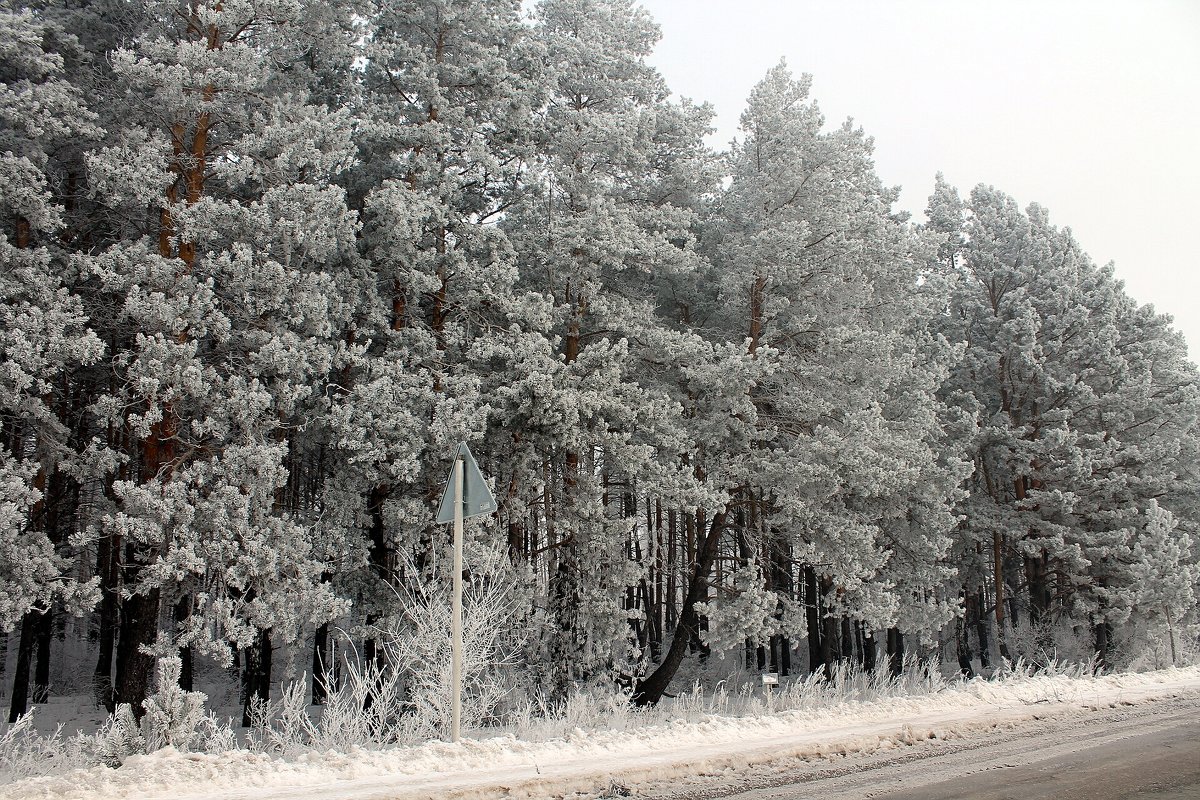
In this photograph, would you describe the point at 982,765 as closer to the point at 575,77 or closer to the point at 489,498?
the point at 489,498

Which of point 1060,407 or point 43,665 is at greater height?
point 1060,407

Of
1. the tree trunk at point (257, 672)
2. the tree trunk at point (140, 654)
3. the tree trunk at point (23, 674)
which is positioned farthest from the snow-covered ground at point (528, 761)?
the tree trunk at point (23, 674)

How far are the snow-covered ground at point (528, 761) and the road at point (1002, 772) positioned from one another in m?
0.42

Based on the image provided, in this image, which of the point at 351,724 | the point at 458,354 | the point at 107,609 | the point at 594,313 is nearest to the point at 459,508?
the point at 351,724

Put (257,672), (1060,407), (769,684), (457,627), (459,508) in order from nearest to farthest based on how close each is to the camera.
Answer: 1. (457,627)
2. (459,508)
3. (769,684)
4. (257,672)
5. (1060,407)

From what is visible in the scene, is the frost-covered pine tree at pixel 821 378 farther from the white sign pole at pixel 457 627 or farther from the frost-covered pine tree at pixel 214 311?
the white sign pole at pixel 457 627

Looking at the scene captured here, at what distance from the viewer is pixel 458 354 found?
15.5 metres

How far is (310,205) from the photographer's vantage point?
13.0 m

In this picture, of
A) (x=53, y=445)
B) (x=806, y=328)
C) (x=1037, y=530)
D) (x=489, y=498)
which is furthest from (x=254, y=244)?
(x=1037, y=530)

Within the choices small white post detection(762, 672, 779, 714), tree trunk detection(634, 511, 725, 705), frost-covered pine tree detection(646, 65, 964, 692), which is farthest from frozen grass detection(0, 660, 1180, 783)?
frost-covered pine tree detection(646, 65, 964, 692)

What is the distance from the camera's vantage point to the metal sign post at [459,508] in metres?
8.23

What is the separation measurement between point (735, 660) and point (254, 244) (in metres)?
22.7

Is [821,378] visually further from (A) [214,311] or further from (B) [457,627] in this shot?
(A) [214,311]

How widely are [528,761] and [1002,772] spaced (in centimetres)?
459
